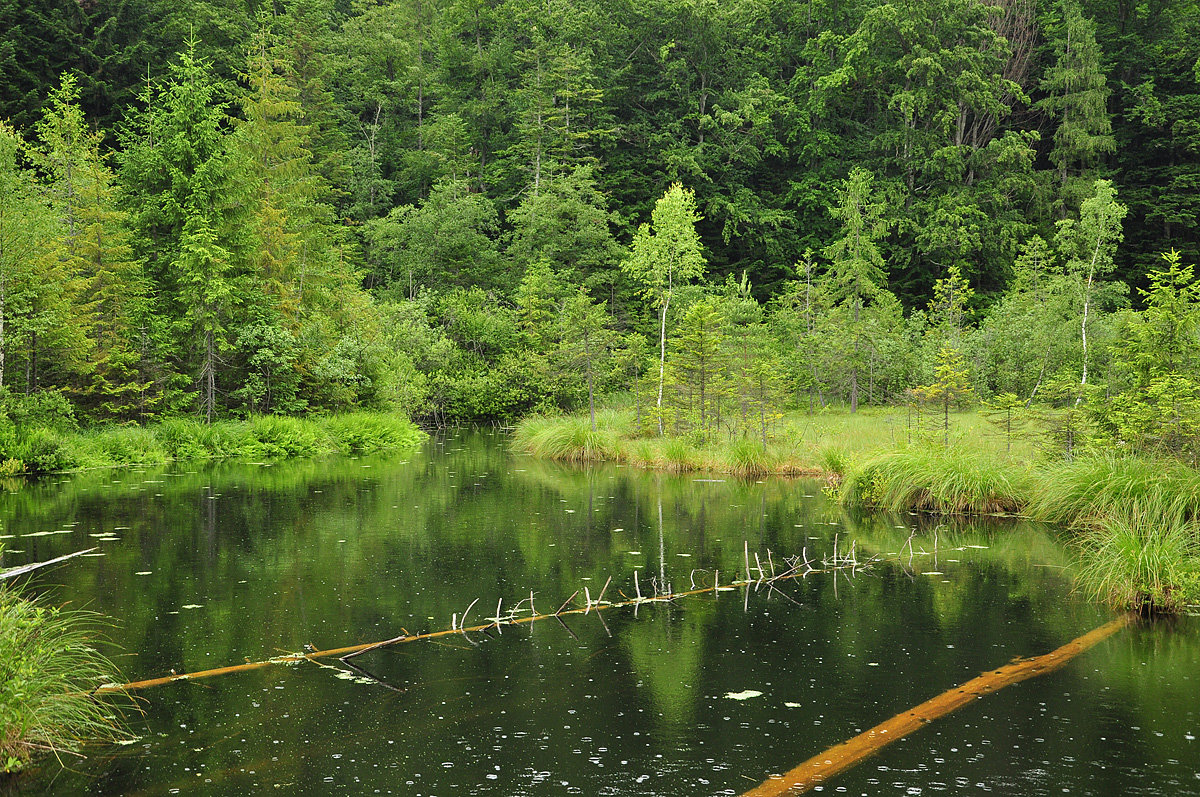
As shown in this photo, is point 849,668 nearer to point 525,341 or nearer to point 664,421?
point 664,421

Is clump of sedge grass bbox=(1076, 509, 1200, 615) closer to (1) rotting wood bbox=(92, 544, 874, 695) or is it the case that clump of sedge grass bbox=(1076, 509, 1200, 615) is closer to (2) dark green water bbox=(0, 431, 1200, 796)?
(2) dark green water bbox=(0, 431, 1200, 796)

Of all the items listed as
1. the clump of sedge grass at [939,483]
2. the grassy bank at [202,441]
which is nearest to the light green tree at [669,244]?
the grassy bank at [202,441]

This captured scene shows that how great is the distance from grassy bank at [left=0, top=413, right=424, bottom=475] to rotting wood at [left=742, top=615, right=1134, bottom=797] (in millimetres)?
17959

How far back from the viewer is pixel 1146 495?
11352 millimetres

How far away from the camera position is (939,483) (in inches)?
583

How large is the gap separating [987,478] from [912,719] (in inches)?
367

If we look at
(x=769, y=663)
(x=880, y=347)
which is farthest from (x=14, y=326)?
(x=880, y=347)

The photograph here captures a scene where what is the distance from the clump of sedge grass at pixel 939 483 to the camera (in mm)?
14555

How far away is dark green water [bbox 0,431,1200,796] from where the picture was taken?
17.3 feet

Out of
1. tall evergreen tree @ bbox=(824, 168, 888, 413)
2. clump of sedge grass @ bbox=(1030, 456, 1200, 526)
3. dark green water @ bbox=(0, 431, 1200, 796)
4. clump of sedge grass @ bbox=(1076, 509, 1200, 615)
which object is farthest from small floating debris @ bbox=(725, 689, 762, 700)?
tall evergreen tree @ bbox=(824, 168, 888, 413)

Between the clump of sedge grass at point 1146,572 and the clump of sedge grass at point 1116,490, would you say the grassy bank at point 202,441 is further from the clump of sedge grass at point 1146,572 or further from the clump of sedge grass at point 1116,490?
the clump of sedge grass at point 1146,572

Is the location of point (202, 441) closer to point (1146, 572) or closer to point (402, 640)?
point (402, 640)

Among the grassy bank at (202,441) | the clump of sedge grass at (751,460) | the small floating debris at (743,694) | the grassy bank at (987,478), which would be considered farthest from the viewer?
the clump of sedge grass at (751,460)

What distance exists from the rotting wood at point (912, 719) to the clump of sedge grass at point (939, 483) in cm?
625
